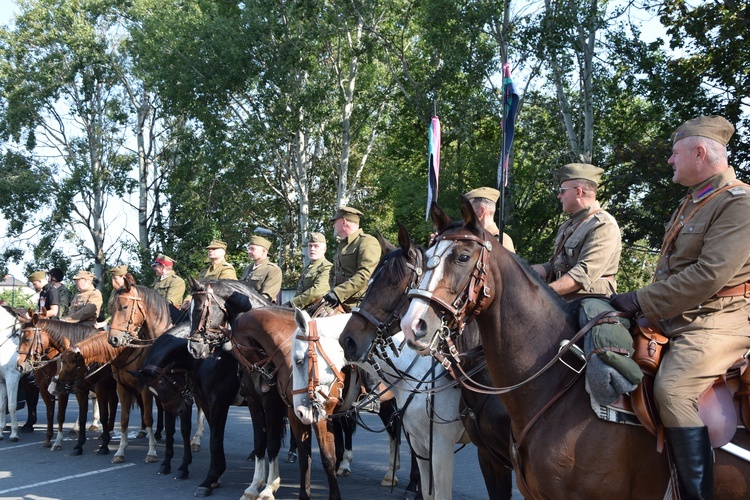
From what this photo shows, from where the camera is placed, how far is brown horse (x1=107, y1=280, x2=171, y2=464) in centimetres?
1026

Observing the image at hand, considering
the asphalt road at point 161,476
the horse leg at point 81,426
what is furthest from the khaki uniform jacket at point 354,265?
the horse leg at point 81,426

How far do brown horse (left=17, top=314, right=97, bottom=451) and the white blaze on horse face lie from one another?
999 cm

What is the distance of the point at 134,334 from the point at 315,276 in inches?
114

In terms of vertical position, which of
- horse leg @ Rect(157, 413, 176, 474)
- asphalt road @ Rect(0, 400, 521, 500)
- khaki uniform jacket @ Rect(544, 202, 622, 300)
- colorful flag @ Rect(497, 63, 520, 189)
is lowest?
asphalt road @ Rect(0, 400, 521, 500)

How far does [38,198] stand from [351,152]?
661 inches

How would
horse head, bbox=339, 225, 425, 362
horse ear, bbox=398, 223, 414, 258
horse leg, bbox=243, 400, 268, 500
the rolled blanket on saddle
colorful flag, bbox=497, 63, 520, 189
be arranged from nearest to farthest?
1. the rolled blanket on saddle
2. horse head, bbox=339, 225, 425, 362
3. horse ear, bbox=398, 223, 414, 258
4. colorful flag, bbox=497, 63, 520, 189
5. horse leg, bbox=243, 400, 268, 500

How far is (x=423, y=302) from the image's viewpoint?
3568 mm

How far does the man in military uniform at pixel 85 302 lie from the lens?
1462 cm

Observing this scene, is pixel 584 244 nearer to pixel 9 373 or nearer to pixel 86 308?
pixel 9 373

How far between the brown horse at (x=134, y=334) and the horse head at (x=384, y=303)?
5945 mm

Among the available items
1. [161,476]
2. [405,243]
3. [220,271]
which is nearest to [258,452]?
[161,476]

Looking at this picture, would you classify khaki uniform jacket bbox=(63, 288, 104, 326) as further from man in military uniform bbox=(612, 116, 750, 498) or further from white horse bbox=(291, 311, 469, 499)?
man in military uniform bbox=(612, 116, 750, 498)

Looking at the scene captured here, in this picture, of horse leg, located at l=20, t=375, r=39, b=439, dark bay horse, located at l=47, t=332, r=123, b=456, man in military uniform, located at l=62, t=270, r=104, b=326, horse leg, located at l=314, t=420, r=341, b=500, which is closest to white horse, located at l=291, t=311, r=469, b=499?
horse leg, located at l=314, t=420, r=341, b=500

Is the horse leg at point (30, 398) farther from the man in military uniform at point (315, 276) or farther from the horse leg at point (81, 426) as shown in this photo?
the man in military uniform at point (315, 276)
